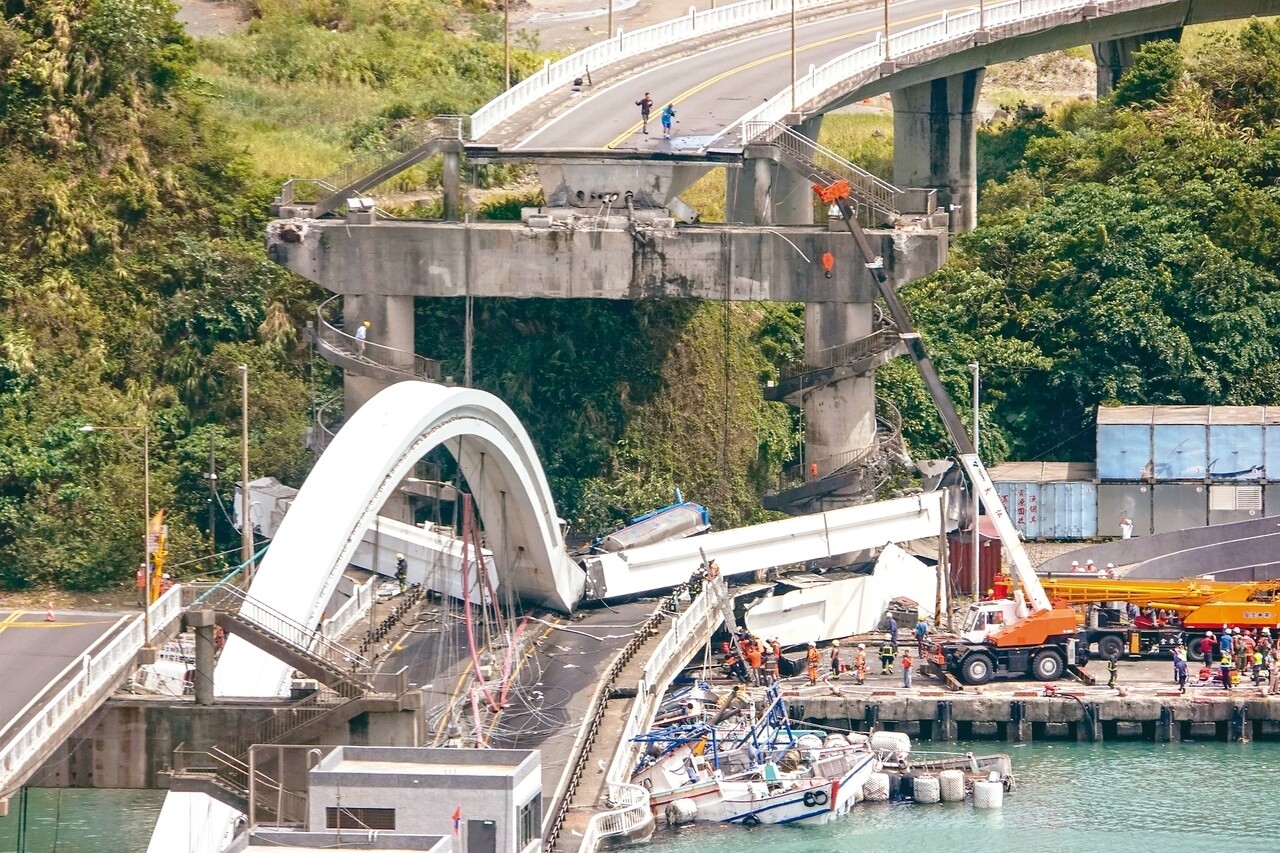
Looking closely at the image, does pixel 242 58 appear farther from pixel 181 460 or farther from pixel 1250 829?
pixel 1250 829

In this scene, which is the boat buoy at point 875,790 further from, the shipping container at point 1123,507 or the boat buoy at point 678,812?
the shipping container at point 1123,507

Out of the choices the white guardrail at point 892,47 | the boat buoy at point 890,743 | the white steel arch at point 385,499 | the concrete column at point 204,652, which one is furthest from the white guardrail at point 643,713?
the white guardrail at point 892,47

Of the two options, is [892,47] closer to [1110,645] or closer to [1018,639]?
[1110,645]

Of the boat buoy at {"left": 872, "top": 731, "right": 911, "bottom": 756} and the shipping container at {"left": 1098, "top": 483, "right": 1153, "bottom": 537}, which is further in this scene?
the shipping container at {"left": 1098, "top": 483, "right": 1153, "bottom": 537}

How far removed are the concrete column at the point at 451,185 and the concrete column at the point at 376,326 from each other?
258 centimetres

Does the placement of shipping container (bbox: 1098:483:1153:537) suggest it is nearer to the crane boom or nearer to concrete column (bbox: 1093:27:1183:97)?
the crane boom

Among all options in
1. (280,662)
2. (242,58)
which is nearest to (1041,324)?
(242,58)

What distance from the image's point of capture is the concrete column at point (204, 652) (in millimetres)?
57281

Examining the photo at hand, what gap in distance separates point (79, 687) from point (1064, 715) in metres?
27.6

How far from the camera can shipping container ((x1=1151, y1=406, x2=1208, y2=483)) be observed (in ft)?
288

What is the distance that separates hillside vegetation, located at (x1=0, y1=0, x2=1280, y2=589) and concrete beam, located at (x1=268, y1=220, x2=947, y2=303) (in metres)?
5.29

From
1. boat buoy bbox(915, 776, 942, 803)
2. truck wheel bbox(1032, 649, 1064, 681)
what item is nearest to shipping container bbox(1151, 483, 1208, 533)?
truck wheel bbox(1032, 649, 1064, 681)

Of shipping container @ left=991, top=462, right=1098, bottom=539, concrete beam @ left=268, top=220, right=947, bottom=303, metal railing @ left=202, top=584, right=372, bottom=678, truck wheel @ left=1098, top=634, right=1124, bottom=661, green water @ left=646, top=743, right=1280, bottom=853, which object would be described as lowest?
green water @ left=646, top=743, right=1280, bottom=853

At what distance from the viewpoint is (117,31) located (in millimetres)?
94312
